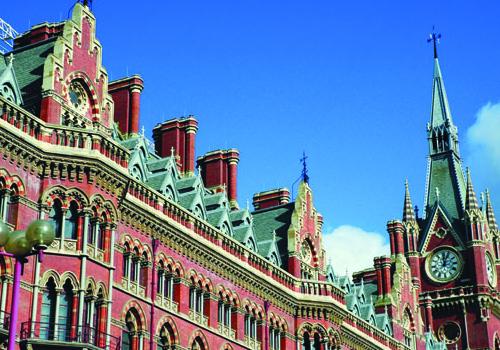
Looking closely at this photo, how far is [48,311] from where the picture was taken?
4512cm

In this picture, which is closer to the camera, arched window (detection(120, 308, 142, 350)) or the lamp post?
the lamp post

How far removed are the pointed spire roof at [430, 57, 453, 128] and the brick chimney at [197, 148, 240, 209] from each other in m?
46.2

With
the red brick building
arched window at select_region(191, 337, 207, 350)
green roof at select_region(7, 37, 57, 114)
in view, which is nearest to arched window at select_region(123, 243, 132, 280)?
the red brick building

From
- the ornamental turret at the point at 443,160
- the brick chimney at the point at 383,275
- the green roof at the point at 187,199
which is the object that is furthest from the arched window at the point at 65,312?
the ornamental turret at the point at 443,160

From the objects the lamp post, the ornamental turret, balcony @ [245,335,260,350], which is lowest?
the lamp post

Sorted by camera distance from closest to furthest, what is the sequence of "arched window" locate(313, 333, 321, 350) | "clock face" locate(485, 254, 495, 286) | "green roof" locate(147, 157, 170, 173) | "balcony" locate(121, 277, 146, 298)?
"balcony" locate(121, 277, 146, 298) → "green roof" locate(147, 157, 170, 173) → "arched window" locate(313, 333, 321, 350) → "clock face" locate(485, 254, 495, 286)

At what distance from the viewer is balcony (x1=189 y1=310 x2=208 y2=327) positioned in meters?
56.2

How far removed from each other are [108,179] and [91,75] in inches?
249

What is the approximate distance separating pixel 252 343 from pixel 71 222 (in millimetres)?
18406

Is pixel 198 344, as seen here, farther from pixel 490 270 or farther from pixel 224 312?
pixel 490 270

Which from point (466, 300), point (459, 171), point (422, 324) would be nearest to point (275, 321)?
point (422, 324)

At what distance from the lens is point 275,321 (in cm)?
6469

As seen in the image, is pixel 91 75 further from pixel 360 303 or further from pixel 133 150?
pixel 360 303

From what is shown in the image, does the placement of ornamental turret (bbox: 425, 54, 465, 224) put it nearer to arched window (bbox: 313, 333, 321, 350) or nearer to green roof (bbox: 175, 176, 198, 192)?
arched window (bbox: 313, 333, 321, 350)
